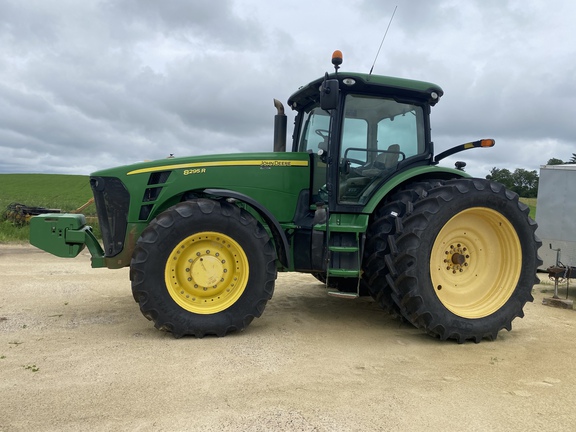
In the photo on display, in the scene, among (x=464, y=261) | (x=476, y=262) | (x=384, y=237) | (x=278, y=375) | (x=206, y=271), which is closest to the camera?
(x=278, y=375)

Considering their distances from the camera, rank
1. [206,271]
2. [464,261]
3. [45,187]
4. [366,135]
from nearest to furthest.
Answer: [206,271] < [464,261] < [366,135] < [45,187]

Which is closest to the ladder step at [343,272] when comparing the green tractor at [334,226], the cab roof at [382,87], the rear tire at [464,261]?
the green tractor at [334,226]

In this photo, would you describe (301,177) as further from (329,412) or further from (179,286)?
(329,412)

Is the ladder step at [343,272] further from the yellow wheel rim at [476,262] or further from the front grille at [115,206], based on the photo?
the front grille at [115,206]

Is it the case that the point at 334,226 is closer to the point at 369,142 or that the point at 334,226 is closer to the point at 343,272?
the point at 343,272

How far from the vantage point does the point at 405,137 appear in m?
5.46

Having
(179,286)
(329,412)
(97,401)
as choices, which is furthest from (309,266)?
(97,401)

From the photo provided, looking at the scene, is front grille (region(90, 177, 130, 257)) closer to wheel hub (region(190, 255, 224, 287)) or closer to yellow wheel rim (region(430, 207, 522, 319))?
wheel hub (region(190, 255, 224, 287))

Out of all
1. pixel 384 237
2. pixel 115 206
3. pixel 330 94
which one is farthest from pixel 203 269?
pixel 330 94

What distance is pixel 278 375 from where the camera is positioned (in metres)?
3.68

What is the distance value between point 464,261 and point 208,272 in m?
2.64

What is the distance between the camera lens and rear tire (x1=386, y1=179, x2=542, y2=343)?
4.61 meters

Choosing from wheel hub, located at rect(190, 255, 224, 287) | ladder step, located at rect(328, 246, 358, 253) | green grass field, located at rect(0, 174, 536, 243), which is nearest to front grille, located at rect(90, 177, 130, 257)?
wheel hub, located at rect(190, 255, 224, 287)

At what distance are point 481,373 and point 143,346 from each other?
2.85m
